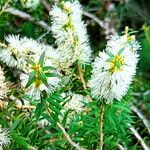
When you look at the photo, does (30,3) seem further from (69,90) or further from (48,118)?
(48,118)

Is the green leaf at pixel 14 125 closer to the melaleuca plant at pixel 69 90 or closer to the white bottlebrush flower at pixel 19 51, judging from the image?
the melaleuca plant at pixel 69 90

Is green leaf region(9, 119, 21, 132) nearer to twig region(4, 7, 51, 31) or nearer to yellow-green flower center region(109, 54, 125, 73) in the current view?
yellow-green flower center region(109, 54, 125, 73)

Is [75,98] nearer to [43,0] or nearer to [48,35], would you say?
[48,35]

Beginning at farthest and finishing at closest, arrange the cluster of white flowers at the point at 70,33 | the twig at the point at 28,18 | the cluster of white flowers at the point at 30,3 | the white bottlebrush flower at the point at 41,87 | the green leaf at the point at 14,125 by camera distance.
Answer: the twig at the point at 28,18
the cluster of white flowers at the point at 30,3
the cluster of white flowers at the point at 70,33
the green leaf at the point at 14,125
the white bottlebrush flower at the point at 41,87

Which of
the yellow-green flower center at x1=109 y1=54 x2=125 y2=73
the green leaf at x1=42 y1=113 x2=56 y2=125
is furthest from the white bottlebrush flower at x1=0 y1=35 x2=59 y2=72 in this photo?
the yellow-green flower center at x1=109 y1=54 x2=125 y2=73

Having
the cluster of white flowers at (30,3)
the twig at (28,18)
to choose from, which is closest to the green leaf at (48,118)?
the cluster of white flowers at (30,3)

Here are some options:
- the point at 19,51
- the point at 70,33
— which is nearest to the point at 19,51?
the point at 19,51

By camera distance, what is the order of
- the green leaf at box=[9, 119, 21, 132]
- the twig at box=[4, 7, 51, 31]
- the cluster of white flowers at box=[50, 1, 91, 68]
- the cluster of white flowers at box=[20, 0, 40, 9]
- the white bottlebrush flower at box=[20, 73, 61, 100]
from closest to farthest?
the white bottlebrush flower at box=[20, 73, 61, 100] → the green leaf at box=[9, 119, 21, 132] → the cluster of white flowers at box=[50, 1, 91, 68] → the cluster of white flowers at box=[20, 0, 40, 9] → the twig at box=[4, 7, 51, 31]
